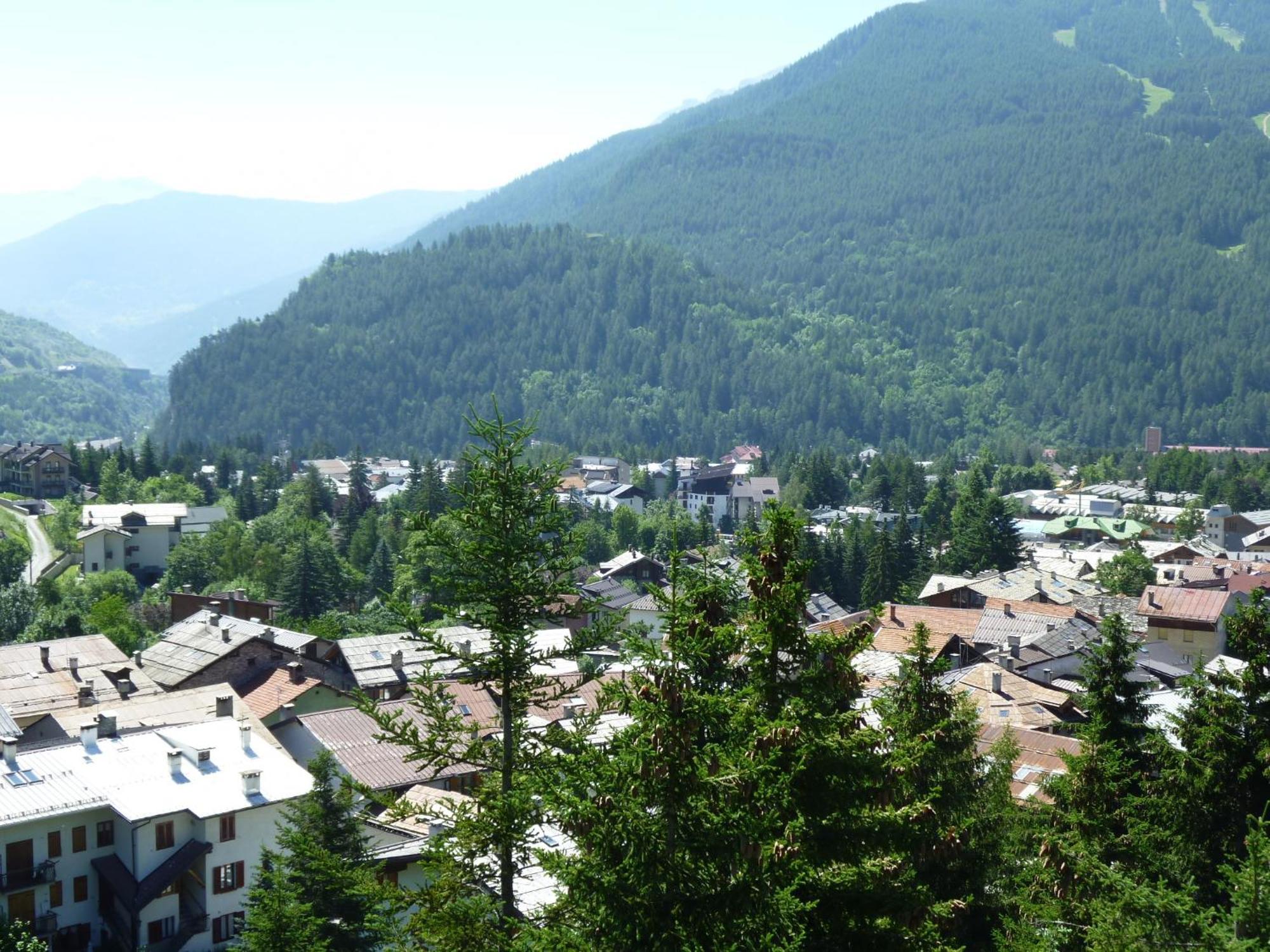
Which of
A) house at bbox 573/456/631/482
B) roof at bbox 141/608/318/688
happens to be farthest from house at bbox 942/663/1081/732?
house at bbox 573/456/631/482

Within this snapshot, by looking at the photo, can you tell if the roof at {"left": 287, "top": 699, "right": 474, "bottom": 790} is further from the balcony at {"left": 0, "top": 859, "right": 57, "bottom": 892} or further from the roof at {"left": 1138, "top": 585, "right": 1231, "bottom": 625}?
the roof at {"left": 1138, "top": 585, "right": 1231, "bottom": 625}

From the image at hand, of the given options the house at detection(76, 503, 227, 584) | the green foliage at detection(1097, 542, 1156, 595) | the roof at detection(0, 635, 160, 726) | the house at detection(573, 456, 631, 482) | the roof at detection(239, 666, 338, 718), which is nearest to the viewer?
the roof at detection(0, 635, 160, 726)

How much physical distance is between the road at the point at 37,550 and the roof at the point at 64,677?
27.9 meters

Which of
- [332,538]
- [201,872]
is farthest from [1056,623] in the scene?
[332,538]

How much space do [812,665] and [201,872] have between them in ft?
73.6

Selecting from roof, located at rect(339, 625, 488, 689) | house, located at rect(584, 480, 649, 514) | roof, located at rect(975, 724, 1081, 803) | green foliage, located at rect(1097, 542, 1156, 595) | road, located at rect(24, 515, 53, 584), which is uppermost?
roof, located at rect(975, 724, 1081, 803)

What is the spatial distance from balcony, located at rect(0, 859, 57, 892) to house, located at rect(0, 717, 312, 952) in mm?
20

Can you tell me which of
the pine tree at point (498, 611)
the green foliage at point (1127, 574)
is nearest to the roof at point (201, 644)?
the pine tree at point (498, 611)

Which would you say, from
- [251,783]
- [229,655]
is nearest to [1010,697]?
[251,783]

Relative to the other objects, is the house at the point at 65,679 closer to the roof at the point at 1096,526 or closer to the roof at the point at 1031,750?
the roof at the point at 1031,750

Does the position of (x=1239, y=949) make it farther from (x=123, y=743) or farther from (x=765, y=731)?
(x=123, y=743)

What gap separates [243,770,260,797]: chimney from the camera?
32875 mm

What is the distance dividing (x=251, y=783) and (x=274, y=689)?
14298 millimetres

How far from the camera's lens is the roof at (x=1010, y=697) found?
136 feet
